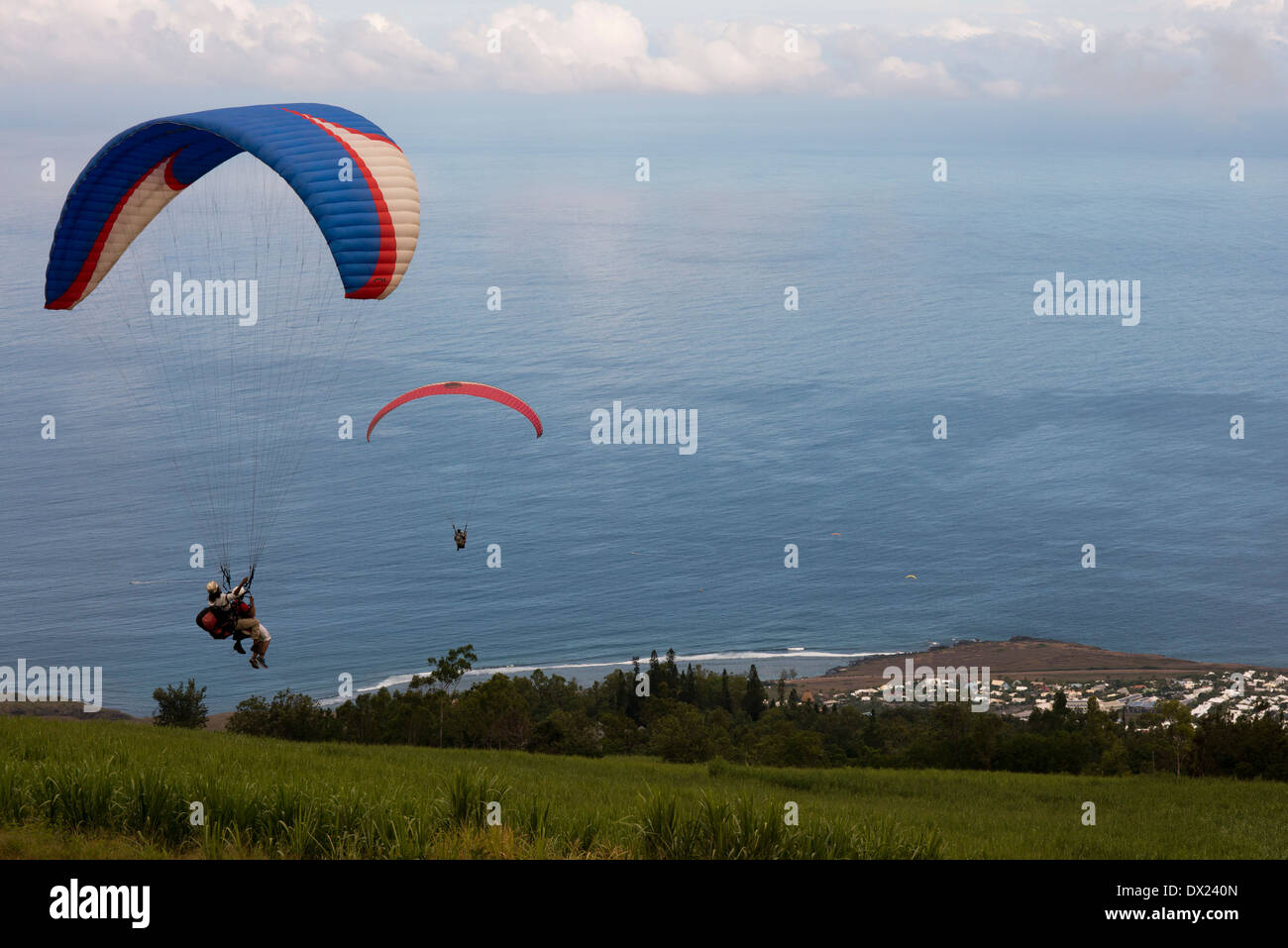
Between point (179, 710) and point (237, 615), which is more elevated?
point (237, 615)

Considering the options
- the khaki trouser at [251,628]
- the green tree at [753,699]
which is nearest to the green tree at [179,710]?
the khaki trouser at [251,628]

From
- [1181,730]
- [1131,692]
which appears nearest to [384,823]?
[1181,730]

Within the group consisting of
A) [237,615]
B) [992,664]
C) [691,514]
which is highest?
[691,514]

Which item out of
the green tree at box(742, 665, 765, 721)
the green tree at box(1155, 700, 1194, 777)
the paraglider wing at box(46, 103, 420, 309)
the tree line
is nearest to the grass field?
the paraglider wing at box(46, 103, 420, 309)

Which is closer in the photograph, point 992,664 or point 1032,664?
point 992,664

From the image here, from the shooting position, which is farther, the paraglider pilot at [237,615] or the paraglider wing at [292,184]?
the paraglider wing at [292,184]

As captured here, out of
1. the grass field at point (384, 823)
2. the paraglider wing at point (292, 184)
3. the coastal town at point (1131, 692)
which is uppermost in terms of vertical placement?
the paraglider wing at point (292, 184)

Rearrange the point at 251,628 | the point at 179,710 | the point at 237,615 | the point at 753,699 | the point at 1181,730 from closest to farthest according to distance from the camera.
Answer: the point at 251,628 → the point at 237,615 → the point at 1181,730 → the point at 179,710 → the point at 753,699

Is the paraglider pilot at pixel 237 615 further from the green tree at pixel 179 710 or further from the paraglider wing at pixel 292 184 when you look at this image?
the green tree at pixel 179 710

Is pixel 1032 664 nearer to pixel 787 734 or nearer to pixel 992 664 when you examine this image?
pixel 992 664

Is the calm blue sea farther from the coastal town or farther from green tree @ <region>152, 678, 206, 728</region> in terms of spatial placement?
green tree @ <region>152, 678, 206, 728</region>
